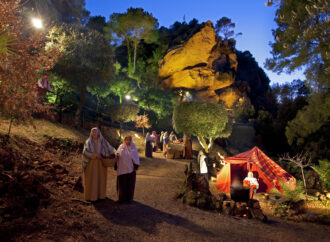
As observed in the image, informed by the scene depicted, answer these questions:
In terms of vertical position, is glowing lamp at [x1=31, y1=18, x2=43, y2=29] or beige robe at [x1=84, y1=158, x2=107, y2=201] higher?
glowing lamp at [x1=31, y1=18, x2=43, y2=29]

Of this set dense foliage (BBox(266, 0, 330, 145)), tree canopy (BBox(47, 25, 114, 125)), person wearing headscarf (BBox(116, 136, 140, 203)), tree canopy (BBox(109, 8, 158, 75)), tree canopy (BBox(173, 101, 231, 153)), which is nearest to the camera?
person wearing headscarf (BBox(116, 136, 140, 203))

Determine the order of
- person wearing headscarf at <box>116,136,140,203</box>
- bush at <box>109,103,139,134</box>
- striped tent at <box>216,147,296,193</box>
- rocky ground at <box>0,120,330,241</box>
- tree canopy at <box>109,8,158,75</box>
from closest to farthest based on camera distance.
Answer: rocky ground at <box>0,120,330,241</box> < person wearing headscarf at <box>116,136,140,203</box> < striped tent at <box>216,147,296,193</box> < bush at <box>109,103,139,134</box> < tree canopy at <box>109,8,158,75</box>

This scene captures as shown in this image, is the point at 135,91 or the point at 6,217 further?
the point at 135,91

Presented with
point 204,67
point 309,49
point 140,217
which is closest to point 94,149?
point 140,217

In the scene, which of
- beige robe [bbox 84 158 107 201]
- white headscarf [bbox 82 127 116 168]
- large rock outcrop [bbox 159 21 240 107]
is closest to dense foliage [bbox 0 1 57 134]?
white headscarf [bbox 82 127 116 168]

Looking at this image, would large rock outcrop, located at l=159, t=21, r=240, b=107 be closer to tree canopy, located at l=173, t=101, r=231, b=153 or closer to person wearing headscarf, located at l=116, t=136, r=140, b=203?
tree canopy, located at l=173, t=101, r=231, b=153

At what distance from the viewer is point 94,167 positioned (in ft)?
18.7

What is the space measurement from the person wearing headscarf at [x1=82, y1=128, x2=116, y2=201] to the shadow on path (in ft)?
1.07

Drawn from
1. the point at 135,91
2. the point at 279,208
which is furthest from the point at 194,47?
the point at 279,208

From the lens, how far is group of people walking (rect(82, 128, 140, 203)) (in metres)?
5.61

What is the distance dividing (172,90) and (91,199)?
33867 mm

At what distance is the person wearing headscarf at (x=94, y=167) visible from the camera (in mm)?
5598

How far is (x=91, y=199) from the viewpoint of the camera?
18.3ft

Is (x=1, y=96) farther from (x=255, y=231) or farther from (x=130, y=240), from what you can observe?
(x=255, y=231)
